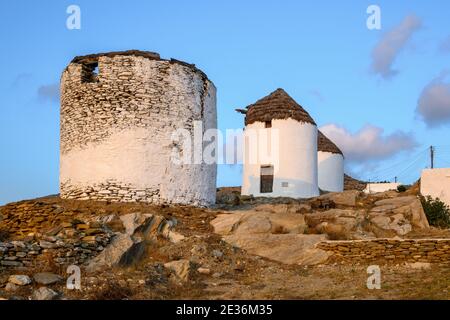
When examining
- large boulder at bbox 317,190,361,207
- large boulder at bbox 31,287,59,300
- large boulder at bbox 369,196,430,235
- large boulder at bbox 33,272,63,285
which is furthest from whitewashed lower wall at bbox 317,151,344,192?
large boulder at bbox 31,287,59,300

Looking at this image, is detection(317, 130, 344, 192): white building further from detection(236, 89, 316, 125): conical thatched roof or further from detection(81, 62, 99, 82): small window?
detection(81, 62, 99, 82): small window

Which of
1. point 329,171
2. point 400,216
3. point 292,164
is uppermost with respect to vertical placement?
point 329,171

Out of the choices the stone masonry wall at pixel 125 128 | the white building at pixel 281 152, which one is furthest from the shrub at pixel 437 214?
the stone masonry wall at pixel 125 128

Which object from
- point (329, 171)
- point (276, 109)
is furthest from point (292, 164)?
point (329, 171)

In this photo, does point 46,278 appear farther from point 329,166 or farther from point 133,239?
point 329,166

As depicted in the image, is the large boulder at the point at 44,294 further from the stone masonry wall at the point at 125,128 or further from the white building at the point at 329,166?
the white building at the point at 329,166

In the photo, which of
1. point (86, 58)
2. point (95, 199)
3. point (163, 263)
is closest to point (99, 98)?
point (86, 58)

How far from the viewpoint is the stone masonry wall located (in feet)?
57.8

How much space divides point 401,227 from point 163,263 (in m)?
8.94

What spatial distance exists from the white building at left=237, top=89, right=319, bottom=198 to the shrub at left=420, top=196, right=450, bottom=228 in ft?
19.9

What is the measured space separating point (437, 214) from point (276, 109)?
9391mm

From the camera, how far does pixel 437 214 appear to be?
840 inches

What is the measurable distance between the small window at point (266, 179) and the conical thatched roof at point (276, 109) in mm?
2564
